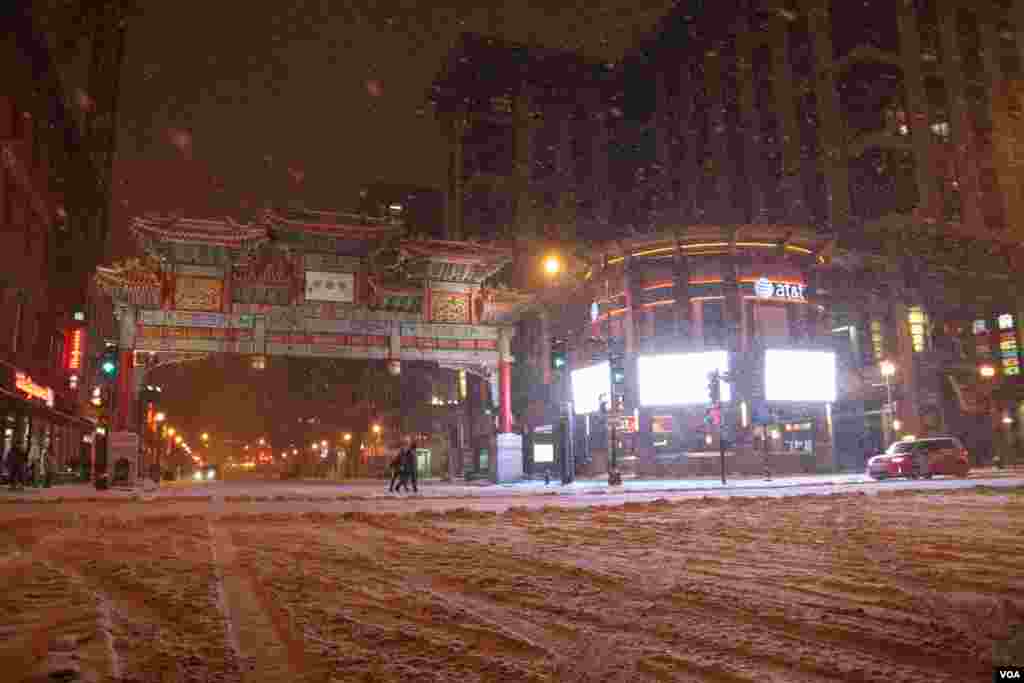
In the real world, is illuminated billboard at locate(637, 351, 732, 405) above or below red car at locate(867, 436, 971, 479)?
above

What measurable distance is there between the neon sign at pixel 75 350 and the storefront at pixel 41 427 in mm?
3111

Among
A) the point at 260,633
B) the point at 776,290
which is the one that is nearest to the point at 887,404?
the point at 776,290

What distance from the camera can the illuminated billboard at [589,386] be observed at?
4581 cm

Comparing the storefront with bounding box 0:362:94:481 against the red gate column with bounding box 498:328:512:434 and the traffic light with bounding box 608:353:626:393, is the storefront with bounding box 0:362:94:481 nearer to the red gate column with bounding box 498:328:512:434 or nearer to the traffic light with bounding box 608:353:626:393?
the red gate column with bounding box 498:328:512:434

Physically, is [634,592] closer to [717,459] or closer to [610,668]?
[610,668]

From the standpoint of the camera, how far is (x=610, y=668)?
11.7 ft

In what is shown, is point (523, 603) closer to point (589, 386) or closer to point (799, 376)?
point (799, 376)

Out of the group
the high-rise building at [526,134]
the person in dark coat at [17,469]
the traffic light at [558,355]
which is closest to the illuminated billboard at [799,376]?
the traffic light at [558,355]

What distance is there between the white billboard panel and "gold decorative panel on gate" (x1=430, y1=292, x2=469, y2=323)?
11.3 ft

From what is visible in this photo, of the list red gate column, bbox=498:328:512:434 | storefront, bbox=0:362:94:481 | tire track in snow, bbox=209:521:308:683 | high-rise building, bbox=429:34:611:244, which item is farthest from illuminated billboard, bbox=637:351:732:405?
tire track in snow, bbox=209:521:308:683

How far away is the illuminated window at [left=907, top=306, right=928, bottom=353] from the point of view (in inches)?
1772

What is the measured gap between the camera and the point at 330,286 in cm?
2895

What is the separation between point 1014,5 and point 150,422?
Answer: 78141 millimetres

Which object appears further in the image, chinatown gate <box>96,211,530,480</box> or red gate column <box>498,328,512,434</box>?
red gate column <box>498,328,512,434</box>
